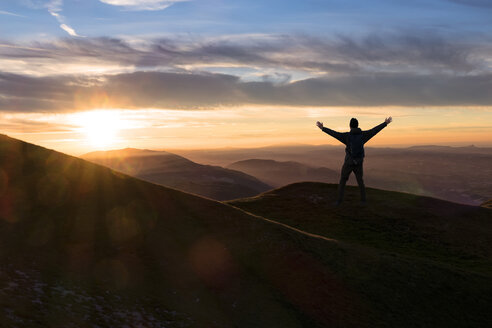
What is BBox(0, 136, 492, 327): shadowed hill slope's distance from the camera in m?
10.2

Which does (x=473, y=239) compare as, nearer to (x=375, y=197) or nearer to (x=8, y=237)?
(x=375, y=197)

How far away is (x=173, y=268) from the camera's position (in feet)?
44.3

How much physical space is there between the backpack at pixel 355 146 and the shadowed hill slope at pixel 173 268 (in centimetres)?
851

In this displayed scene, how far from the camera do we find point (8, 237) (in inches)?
481

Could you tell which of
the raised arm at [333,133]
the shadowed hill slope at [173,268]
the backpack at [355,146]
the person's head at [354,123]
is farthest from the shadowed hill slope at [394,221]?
the person's head at [354,123]

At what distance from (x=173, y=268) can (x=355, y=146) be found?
16.5 m

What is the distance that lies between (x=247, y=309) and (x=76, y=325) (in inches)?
221

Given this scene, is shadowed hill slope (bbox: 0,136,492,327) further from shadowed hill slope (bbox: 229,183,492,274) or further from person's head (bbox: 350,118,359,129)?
person's head (bbox: 350,118,359,129)

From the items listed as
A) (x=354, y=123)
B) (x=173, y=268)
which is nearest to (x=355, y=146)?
(x=354, y=123)

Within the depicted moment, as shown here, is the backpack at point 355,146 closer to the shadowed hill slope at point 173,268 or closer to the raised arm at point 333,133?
the raised arm at point 333,133

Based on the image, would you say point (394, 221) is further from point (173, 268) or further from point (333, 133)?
point (173, 268)

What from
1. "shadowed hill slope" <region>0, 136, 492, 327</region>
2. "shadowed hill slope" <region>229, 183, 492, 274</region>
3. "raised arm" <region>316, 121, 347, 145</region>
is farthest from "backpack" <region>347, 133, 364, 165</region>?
"shadowed hill slope" <region>0, 136, 492, 327</region>

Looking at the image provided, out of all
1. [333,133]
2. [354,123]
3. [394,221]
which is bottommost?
[394,221]

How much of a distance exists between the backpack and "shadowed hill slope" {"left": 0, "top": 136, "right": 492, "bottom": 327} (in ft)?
27.9
